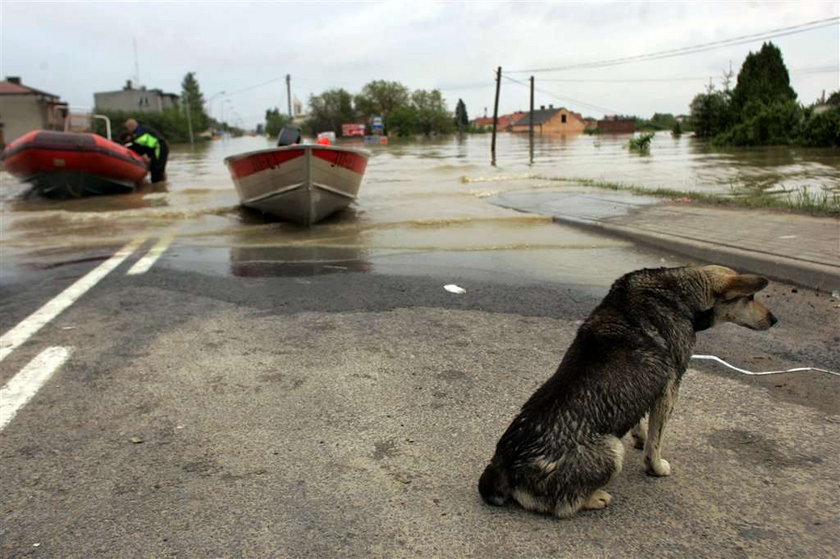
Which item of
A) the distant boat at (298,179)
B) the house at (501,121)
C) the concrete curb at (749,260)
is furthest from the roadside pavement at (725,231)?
the house at (501,121)

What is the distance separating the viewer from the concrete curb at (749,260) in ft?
21.3

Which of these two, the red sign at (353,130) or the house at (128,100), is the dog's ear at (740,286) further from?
the house at (128,100)

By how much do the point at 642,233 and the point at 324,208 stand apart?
6205 mm

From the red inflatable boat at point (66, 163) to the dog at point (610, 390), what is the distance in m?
17.0

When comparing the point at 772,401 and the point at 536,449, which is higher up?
the point at 536,449

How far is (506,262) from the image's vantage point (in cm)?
843

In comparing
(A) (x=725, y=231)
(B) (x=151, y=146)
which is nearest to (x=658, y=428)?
(A) (x=725, y=231)

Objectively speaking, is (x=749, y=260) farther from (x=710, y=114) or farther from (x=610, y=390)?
(x=710, y=114)

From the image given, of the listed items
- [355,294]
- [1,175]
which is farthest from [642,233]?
[1,175]

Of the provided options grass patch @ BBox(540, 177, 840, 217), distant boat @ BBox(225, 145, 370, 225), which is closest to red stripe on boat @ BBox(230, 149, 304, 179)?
distant boat @ BBox(225, 145, 370, 225)

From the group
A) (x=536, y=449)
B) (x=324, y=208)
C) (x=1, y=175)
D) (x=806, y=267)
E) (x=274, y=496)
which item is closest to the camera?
(x=536, y=449)

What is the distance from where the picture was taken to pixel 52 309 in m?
6.39

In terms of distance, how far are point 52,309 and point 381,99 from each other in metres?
133

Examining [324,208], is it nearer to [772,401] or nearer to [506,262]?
[506,262]
